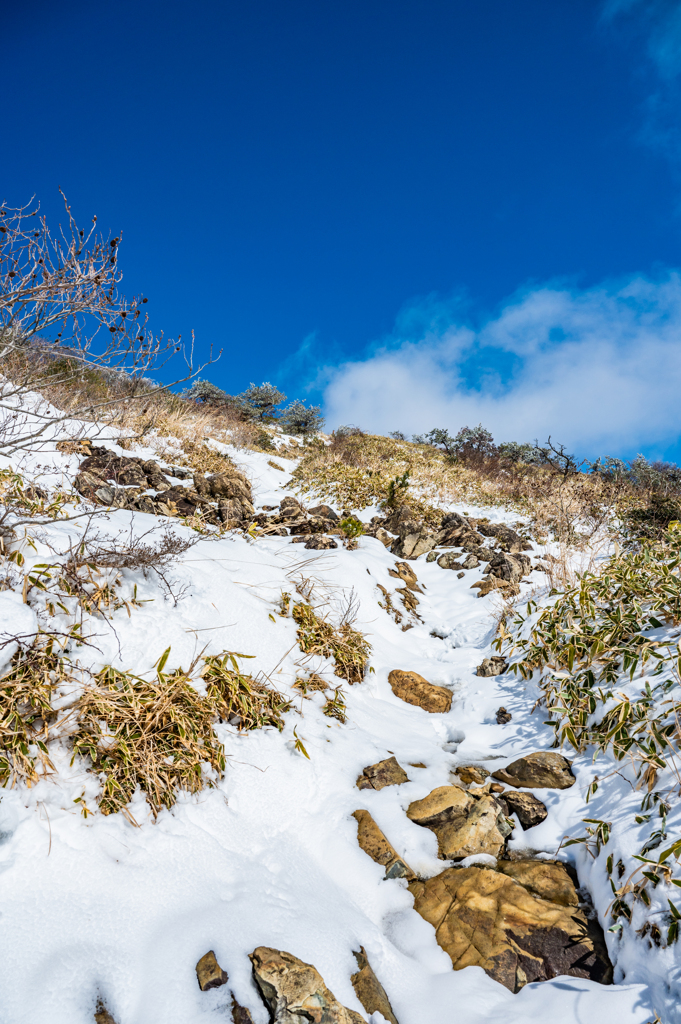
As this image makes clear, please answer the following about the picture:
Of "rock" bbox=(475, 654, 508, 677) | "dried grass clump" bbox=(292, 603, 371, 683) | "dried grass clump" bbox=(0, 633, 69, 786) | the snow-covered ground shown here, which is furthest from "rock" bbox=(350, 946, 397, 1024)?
"rock" bbox=(475, 654, 508, 677)

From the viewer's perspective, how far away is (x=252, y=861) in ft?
7.70

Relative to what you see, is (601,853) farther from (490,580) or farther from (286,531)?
(286,531)

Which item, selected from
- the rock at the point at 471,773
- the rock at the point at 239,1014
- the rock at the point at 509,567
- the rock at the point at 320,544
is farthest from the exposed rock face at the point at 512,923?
the rock at the point at 509,567

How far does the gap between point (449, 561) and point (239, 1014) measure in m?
7.07

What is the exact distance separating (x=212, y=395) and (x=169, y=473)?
14.9 m

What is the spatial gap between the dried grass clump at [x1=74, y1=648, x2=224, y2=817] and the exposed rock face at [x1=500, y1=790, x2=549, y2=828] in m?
1.97

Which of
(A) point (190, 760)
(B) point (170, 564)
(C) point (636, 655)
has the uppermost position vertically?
(B) point (170, 564)

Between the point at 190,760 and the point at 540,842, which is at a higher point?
the point at 190,760

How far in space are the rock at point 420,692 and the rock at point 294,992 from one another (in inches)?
111

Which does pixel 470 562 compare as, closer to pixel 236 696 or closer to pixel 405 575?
pixel 405 575

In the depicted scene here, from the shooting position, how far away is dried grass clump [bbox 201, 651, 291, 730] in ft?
10.1

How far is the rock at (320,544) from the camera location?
254 inches

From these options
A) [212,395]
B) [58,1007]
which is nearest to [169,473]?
[58,1007]

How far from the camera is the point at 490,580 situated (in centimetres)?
708
